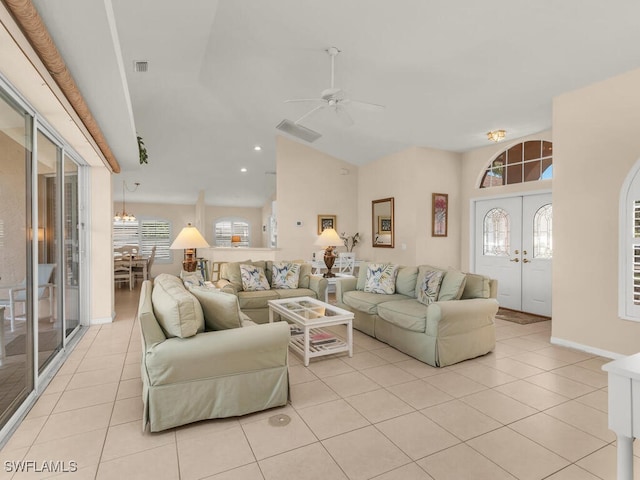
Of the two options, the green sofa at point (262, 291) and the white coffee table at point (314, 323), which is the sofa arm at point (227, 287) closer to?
the green sofa at point (262, 291)

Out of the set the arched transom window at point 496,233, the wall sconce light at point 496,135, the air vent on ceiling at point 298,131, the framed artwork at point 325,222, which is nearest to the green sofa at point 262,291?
the framed artwork at point 325,222

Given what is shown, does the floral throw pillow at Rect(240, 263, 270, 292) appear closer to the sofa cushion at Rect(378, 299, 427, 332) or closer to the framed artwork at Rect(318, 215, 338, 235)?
the sofa cushion at Rect(378, 299, 427, 332)

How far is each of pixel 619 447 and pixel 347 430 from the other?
1.46m

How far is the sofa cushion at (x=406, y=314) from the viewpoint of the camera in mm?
3524

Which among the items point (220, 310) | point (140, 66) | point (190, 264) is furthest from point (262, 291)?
point (140, 66)

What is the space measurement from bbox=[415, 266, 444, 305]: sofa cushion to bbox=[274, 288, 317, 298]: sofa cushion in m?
1.66

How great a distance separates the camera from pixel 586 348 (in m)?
3.76

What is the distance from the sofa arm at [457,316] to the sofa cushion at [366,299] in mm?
898

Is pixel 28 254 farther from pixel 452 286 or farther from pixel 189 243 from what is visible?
pixel 452 286

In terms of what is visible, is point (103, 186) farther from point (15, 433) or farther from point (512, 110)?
→ point (512, 110)

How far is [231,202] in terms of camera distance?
37.8 ft

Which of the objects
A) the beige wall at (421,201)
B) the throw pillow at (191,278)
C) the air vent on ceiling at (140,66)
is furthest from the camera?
the beige wall at (421,201)

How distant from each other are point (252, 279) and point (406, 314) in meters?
2.33

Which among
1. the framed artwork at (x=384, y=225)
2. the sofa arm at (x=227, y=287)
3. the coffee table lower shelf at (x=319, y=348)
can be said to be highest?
the framed artwork at (x=384, y=225)
